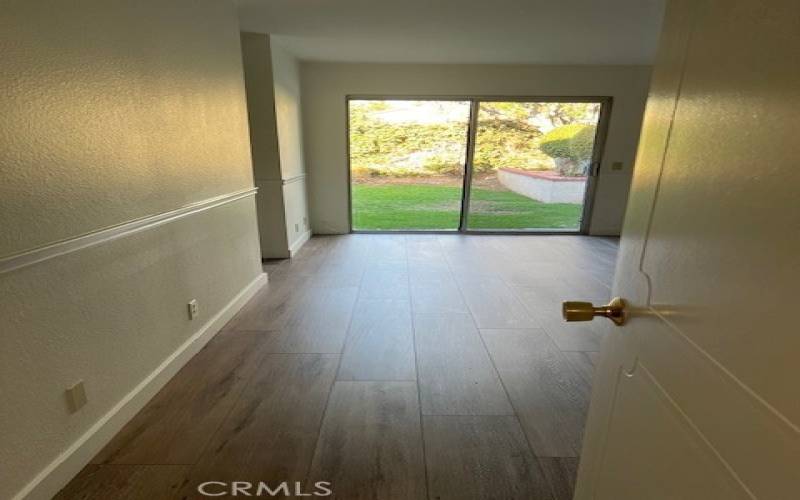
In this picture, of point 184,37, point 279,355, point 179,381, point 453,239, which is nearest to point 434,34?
point 184,37

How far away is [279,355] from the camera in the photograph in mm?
2283

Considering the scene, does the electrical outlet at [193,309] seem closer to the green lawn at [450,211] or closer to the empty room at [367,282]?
the empty room at [367,282]

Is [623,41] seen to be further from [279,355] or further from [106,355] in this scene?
[106,355]

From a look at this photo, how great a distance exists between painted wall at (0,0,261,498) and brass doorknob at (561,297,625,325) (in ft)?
5.33

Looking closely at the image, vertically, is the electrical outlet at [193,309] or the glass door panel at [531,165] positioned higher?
the glass door panel at [531,165]

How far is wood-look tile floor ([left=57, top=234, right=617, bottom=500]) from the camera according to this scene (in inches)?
57.6

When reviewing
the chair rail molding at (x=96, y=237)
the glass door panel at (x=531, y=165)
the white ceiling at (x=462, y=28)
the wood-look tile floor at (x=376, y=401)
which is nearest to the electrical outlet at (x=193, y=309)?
the wood-look tile floor at (x=376, y=401)

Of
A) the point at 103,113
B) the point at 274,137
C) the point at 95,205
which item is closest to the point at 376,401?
the point at 95,205

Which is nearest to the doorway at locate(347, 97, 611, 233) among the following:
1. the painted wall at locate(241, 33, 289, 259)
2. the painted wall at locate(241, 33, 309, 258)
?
the painted wall at locate(241, 33, 309, 258)

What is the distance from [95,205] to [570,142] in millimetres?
5507

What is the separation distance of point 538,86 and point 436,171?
176cm

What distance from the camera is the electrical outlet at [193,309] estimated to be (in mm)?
2260

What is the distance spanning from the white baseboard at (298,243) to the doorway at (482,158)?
725mm

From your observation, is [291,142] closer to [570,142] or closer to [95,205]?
[95,205]
